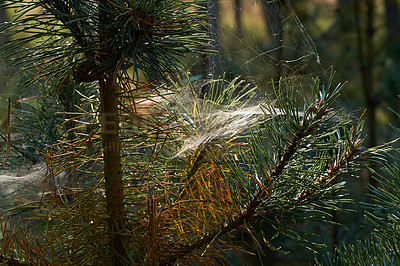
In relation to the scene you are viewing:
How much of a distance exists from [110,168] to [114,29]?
4.1 inches

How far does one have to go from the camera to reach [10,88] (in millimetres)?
514

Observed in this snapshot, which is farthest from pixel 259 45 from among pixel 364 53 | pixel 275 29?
pixel 364 53

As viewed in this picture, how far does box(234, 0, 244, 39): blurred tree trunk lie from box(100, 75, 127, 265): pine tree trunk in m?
0.16

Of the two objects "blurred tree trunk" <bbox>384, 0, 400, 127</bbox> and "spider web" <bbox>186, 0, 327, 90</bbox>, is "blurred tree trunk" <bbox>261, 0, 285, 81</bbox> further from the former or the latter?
"blurred tree trunk" <bbox>384, 0, 400, 127</bbox>

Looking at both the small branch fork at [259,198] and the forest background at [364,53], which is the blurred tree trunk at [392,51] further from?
the small branch fork at [259,198]

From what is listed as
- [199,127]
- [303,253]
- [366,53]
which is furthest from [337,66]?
[199,127]

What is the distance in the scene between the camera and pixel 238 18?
16.9 inches

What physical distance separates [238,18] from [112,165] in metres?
0.23

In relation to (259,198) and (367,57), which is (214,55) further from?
(367,57)

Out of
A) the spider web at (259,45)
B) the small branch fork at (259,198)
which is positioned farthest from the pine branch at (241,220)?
the spider web at (259,45)

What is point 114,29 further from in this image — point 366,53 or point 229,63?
point 366,53

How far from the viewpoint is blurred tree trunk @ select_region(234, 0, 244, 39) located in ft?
1.33

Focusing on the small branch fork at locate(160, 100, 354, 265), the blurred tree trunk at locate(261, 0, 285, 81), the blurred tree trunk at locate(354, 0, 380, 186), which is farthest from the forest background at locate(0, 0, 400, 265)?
the small branch fork at locate(160, 100, 354, 265)

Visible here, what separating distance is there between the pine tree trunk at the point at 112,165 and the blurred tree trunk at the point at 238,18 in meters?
0.16
